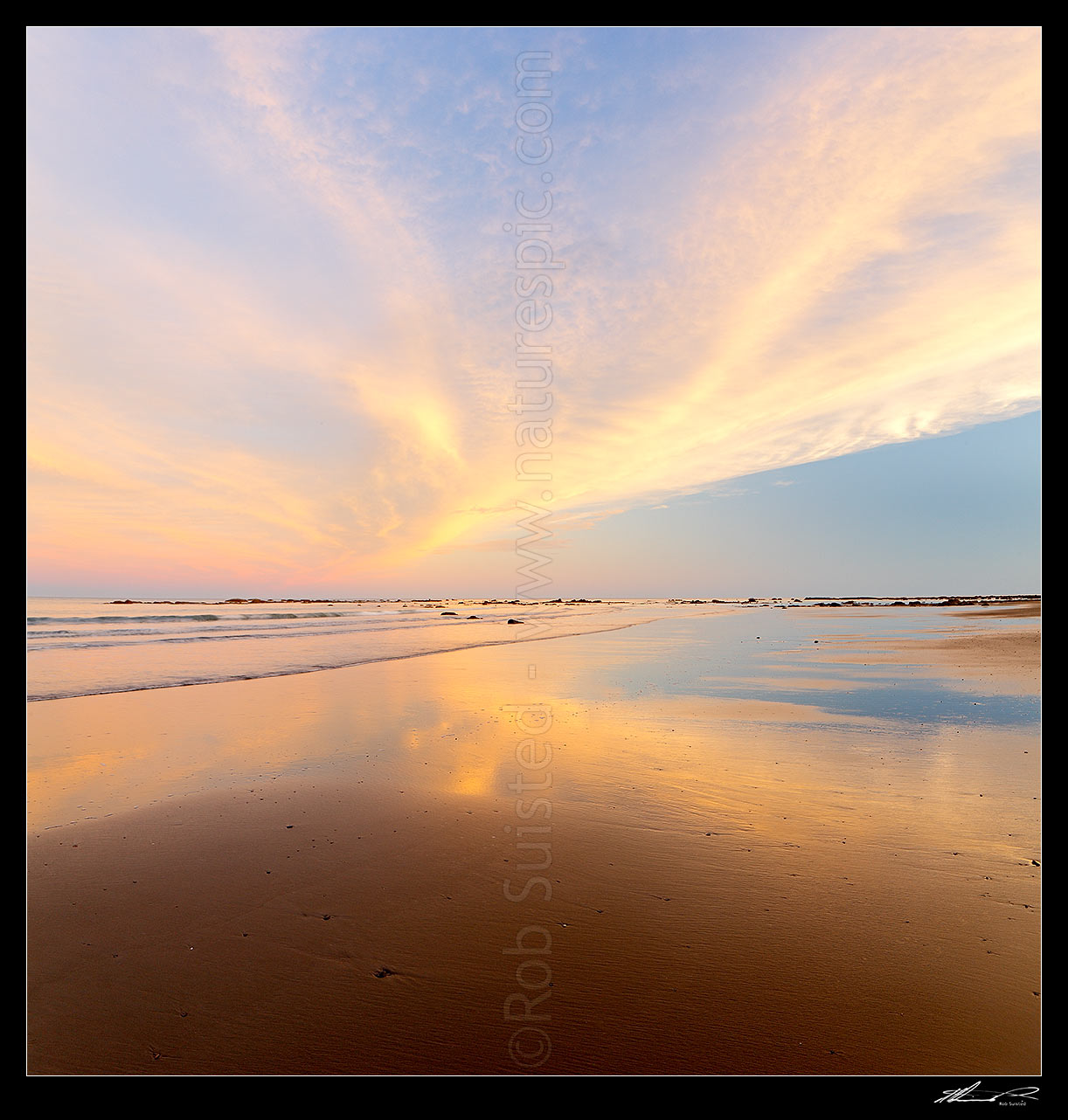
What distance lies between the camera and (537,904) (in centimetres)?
489

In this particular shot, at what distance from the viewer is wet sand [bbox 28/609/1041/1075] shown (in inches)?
137

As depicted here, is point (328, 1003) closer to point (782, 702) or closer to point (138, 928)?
point (138, 928)
